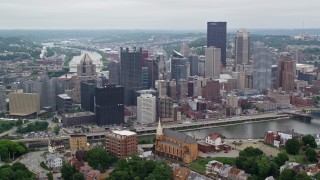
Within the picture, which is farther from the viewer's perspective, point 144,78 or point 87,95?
point 144,78

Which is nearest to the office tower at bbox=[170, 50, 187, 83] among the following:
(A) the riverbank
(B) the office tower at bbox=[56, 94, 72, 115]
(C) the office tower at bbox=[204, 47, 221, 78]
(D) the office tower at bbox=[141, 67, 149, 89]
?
(D) the office tower at bbox=[141, 67, 149, 89]

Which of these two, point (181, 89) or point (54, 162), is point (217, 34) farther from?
point (54, 162)

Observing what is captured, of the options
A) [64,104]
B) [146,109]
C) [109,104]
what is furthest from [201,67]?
[109,104]

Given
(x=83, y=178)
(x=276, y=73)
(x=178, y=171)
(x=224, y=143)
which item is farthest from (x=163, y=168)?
(x=276, y=73)

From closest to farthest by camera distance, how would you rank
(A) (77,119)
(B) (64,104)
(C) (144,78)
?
1. (A) (77,119)
2. (B) (64,104)
3. (C) (144,78)

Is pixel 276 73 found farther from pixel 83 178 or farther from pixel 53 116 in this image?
pixel 83 178

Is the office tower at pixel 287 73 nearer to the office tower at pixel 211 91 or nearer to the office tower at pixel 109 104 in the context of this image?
the office tower at pixel 211 91

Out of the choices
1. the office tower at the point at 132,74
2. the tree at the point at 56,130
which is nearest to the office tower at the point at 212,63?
the office tower at the point at 132,74
